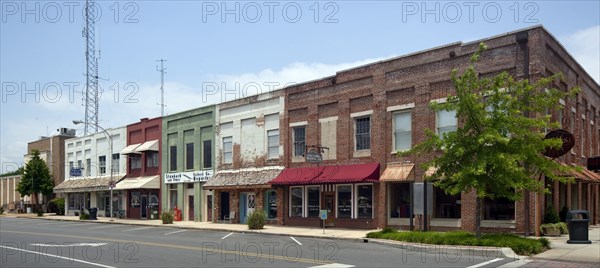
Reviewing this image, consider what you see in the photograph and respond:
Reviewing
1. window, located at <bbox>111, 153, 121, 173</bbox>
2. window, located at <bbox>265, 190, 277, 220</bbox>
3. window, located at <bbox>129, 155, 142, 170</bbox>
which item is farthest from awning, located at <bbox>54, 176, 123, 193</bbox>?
window, located at <bbox>265, 190, 277, 220</bbox>

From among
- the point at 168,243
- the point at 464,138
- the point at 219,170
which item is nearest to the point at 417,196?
the point at 464,138

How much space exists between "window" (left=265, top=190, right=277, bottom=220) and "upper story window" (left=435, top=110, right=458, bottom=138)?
11.6 m

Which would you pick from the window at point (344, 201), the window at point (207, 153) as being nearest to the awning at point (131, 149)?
the window at point (207, 153)

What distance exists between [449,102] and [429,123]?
6.73m

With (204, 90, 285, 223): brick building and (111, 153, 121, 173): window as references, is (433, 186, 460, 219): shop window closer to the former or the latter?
(204, 90, 285, 223): brick building

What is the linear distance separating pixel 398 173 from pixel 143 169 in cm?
2519

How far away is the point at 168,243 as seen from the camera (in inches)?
882

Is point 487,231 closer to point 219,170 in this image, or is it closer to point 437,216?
point 437,216

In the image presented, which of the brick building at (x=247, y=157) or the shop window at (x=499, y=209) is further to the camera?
the brick building at (x=247, y=157)

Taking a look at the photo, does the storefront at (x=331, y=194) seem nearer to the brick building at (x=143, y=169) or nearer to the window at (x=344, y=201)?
the window at (x=344, y=201)

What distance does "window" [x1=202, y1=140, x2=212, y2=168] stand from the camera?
39781 millimetres

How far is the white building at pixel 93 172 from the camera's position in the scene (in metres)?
49.7

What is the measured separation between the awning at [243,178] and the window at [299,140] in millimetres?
1523

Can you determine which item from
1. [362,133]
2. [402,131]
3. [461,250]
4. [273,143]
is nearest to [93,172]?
[273,143]
